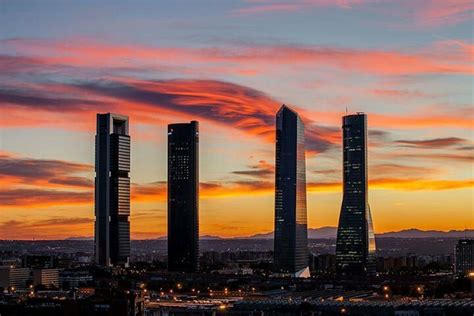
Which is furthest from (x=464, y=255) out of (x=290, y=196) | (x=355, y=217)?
(x=290, y=196)

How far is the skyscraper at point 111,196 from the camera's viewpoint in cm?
17500

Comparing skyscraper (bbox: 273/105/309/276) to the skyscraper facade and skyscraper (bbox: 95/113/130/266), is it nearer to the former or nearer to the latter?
the skyscraper facade

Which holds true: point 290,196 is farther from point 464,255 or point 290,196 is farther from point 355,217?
point 464,255

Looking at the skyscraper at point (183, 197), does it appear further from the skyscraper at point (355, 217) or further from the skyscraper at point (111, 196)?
the skyscraper at point (355, 217)

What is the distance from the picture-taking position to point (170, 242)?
18312 cm

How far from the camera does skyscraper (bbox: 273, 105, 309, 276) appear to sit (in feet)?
515

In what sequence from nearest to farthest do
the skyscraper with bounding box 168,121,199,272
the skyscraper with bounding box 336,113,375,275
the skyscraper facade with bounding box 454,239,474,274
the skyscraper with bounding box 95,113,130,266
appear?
the skyscraper with bounding box 336,113,375,275 → the skyscraper facade with bounding box 454,239,474,274 → the skyscraper with bounding box 95,113,130,266 → the skyscraper with bounding box 168,121,199,272

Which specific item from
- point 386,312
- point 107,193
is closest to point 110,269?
point 107,193

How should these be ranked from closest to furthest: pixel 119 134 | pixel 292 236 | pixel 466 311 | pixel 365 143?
pixel 466 311, pixel 292 236, pixel 365 143, pixel 119 134

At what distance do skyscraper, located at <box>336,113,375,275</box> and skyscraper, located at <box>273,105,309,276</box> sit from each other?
20.4 ft

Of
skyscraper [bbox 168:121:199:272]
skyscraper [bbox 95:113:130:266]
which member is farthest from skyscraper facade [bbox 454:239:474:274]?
skyscraper [bbox 95:113:130:266]

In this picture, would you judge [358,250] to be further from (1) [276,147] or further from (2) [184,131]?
(2) [184,131]

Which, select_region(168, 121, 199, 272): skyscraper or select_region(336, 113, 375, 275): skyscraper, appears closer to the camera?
select_region(336, 113, 375, 275): skyscraper

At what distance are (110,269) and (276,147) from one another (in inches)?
1231
